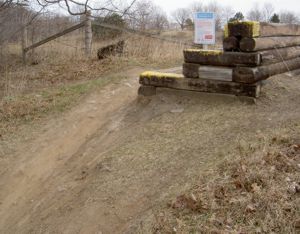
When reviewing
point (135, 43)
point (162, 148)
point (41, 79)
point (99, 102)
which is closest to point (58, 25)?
point (135, 43)

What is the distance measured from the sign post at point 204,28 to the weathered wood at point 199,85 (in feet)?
4.89

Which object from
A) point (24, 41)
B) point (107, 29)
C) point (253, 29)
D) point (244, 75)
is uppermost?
point (107, 29)

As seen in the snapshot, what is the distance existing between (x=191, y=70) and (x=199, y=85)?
25cm

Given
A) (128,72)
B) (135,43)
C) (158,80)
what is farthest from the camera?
(135,43)

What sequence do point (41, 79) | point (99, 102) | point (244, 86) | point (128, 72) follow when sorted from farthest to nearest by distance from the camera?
point (41, 79) < point (128, 72) < point (99, 102) < point (244, 86)

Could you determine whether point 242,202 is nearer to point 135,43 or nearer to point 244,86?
point 244,86

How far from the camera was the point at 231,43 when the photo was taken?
222 inches

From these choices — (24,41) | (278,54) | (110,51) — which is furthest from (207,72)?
(24,41)

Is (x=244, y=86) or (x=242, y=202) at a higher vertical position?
(x=244, y=86)

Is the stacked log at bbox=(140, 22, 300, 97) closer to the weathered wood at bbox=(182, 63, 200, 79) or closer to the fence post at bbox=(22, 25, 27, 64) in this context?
the weathered wood at bbox=(182, 63, 200, 79)

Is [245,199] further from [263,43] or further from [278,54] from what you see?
[278,54]

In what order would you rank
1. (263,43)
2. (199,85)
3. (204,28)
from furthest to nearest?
(204,28)
(199,85)
(263,43)

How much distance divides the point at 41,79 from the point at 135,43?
2832 mm

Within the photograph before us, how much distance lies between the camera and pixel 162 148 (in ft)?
16.2
